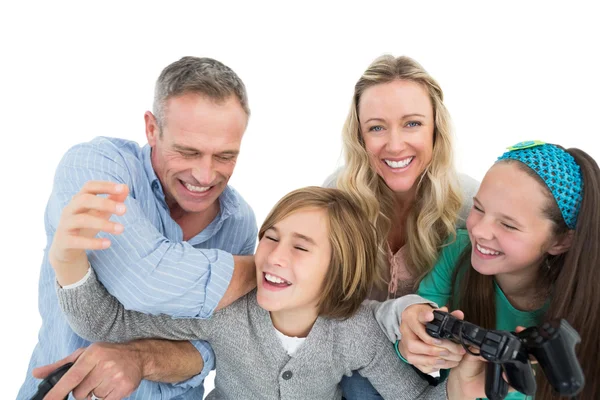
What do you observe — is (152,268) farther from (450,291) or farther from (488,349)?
(450,291)

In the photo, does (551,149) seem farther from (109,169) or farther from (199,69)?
(109,169)

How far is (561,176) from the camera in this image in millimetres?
1973

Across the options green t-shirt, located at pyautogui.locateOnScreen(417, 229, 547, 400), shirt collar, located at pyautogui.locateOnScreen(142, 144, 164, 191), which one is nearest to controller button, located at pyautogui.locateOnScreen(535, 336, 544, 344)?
green t-shirt, located at pyautogui.locateOnScreen(417, 229, 547, 400)

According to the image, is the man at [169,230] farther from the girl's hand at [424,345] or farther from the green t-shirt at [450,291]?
the green t-shirt at [450,291]

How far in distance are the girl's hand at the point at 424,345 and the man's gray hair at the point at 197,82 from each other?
1000mm

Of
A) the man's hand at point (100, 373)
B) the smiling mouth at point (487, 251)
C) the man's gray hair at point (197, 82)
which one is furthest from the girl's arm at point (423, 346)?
Result: the man's gray hair at point (197, 82)

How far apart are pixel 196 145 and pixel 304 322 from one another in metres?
0.76

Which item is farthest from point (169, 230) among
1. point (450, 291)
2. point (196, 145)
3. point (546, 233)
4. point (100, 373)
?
point (546, 233)

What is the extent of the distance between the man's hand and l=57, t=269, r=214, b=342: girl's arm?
0.23ft

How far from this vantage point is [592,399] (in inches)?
79.4

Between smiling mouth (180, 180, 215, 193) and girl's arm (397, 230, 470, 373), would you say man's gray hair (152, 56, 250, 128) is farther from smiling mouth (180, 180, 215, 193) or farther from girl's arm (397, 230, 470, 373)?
girl's arm (397, 230, 470, 373)

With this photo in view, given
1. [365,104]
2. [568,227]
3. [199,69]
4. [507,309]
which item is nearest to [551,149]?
[568,227]

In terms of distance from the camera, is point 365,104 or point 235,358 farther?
point 365,104

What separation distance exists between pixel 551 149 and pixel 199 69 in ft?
4.19
